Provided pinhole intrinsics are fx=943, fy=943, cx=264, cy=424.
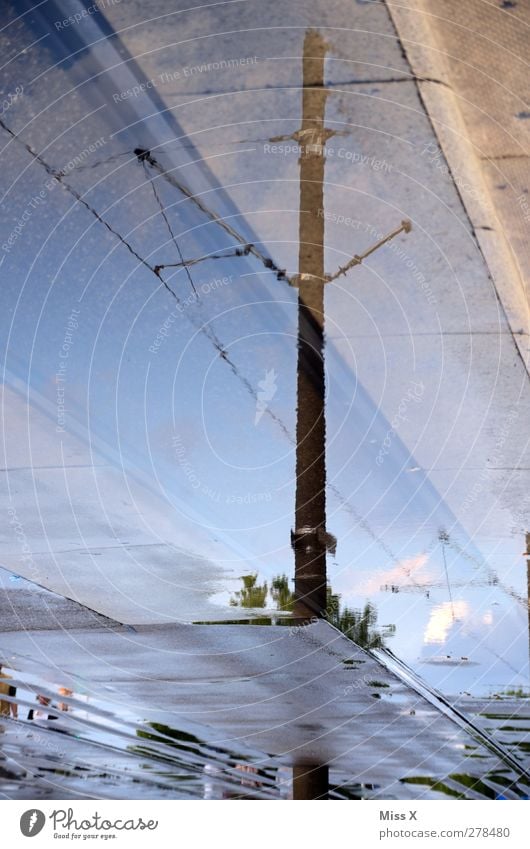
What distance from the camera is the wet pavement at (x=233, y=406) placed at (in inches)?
63.2

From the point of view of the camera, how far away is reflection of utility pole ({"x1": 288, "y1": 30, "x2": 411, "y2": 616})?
198 centimetres

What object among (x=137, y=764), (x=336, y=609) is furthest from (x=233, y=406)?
(x=137, y=764)

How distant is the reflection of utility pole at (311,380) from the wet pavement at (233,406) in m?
0.01

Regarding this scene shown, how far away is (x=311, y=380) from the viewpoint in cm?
249

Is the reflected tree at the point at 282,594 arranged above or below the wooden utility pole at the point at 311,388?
below

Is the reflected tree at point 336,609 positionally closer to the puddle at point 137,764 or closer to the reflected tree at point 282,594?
the reflected tree at point 282,594

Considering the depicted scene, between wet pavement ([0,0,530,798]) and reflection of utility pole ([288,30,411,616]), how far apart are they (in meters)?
0.01

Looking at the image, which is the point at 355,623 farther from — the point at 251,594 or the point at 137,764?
the point at 137,764

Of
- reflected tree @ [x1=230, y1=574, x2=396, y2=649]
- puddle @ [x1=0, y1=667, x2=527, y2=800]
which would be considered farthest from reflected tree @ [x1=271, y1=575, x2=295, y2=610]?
puddle @ [x1=0, y1=667, x2=527, y2=800]

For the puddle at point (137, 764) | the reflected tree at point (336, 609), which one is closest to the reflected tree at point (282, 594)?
the reflected tree at point (336, 609)

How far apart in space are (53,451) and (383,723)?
1177mm

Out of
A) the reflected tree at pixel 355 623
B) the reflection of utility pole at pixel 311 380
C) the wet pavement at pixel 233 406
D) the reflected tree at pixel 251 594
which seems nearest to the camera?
the wet pavement at pixel 233 406

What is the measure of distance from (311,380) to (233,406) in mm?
365

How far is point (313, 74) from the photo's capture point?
1.53 metres
